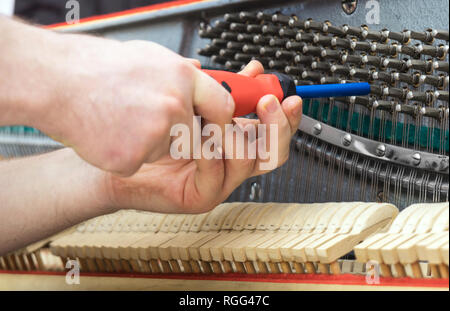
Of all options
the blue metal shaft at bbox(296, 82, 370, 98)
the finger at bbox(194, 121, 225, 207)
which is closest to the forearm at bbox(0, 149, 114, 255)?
the finger at bbox(194, 121, 225, 207)

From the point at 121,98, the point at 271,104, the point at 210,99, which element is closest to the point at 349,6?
the point at 271,104

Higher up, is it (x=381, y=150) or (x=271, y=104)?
(x=271, y=104)

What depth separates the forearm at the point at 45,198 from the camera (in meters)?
1.65

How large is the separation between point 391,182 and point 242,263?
1.39 ft

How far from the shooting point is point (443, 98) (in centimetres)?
140

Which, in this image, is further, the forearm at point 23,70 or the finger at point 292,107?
the finger at point 292,107

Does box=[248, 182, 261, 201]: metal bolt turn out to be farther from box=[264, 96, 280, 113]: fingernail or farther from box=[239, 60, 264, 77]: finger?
box=[264, 96, 280, 113]: fingernail

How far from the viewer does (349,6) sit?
1.64 m

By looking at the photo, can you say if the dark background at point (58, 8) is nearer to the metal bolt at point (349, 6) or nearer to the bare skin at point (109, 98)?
the metal bolt at point (349, 6)

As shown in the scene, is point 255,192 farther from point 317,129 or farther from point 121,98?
point 121,98

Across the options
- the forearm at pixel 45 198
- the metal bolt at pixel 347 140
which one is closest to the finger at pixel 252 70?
the metal bolt at pixel 347 140

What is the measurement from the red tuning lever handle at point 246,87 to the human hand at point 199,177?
21 mm

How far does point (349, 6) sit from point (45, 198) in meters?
0.98

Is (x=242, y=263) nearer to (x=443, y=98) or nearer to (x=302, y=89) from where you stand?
(x=302, y=89)
